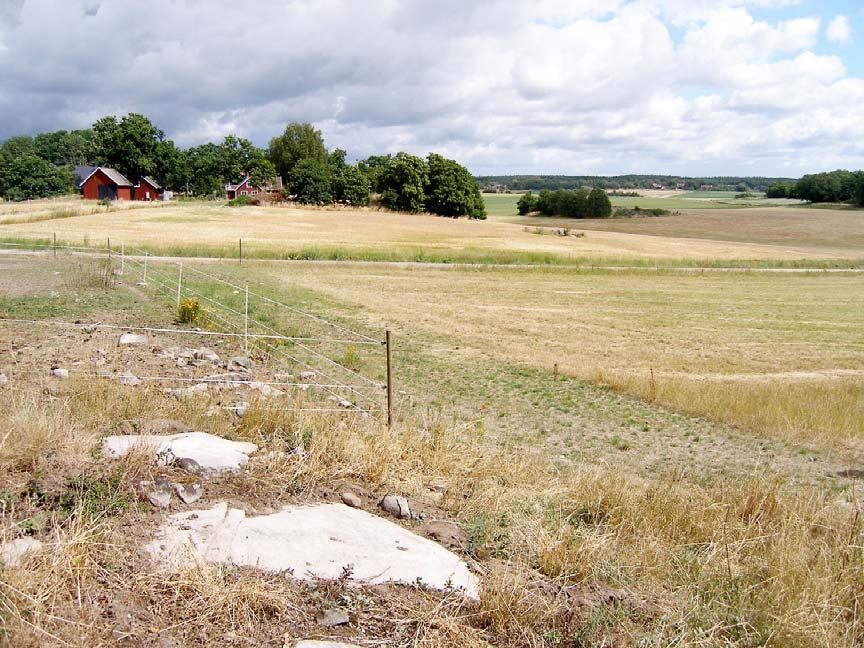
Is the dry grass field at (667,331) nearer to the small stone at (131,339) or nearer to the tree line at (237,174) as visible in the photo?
the small stone at (131,339)

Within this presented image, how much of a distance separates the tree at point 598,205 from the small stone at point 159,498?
424 feet

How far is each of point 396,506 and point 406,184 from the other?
375ft

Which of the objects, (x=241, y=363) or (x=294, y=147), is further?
(x=294, y=147)

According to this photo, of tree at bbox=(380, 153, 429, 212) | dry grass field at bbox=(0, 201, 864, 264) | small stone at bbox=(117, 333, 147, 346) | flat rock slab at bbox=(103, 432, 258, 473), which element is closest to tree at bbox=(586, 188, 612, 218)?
dry grass field at bbox=(0, 201, 864, 264)

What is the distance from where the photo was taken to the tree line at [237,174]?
118750mm

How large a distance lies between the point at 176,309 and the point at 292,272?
841 inches

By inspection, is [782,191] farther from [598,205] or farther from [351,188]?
[351,188]

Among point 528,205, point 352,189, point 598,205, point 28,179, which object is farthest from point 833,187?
point 28,179

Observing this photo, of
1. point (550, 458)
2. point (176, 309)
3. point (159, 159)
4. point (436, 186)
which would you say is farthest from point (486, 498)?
point (159, 159)

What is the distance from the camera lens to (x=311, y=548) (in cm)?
545

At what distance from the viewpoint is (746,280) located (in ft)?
165

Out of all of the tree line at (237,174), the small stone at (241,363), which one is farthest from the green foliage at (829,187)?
the small stone at (241,363)

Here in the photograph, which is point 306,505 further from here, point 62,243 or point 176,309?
point 62,243

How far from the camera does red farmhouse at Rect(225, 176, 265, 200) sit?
130125mm
